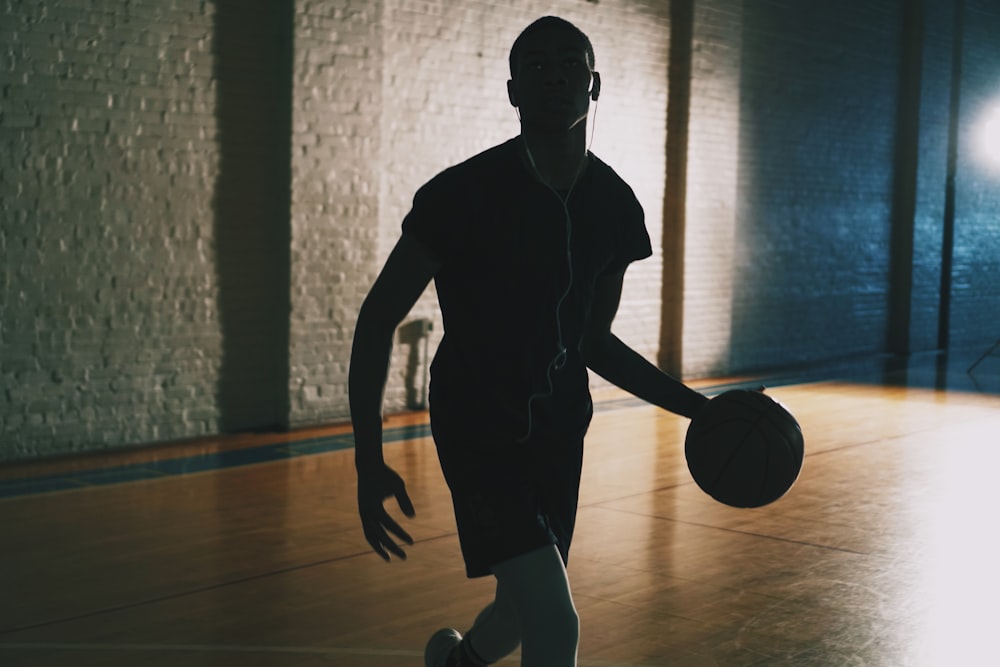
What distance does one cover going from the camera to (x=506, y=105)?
8.61 m

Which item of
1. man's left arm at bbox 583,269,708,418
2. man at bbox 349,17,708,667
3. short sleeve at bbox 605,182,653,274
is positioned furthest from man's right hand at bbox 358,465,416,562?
→ short sleeve at bbox 605,182,653,274

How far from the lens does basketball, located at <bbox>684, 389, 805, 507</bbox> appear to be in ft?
7.41

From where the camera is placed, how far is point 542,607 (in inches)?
83.4

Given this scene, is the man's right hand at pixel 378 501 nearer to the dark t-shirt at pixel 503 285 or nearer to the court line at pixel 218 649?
the dark t-shirt at pixel 503 285

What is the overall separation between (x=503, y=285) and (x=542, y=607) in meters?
0.58

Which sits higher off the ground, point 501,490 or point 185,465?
point 501,490

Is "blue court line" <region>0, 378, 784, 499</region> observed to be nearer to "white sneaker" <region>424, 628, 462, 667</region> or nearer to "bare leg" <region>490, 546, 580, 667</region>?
Answer: "white sneaker" <region>424, 628, 462, 667</region>

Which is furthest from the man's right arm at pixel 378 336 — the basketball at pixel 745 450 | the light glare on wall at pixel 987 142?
the light glare on wall at pixel 987 142

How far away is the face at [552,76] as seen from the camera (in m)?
2.12

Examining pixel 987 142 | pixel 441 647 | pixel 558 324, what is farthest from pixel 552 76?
pixel 987 142

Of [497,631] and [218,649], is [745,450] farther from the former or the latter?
[218,649]

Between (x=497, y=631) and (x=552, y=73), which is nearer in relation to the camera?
(x=552, y=73)

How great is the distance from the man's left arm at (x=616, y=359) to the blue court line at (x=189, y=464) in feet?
12.7

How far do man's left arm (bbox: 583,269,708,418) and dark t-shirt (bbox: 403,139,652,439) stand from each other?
0.17m
